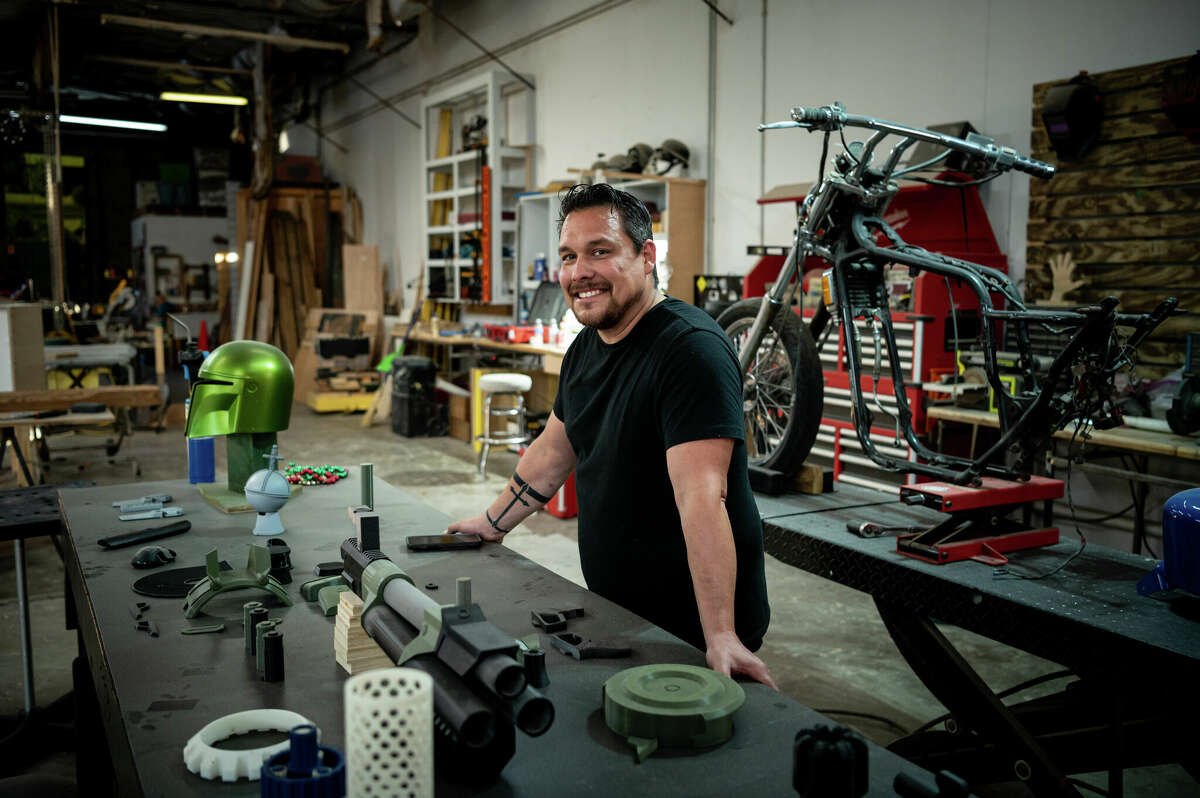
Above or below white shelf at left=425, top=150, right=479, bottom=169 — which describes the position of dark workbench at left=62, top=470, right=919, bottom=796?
below

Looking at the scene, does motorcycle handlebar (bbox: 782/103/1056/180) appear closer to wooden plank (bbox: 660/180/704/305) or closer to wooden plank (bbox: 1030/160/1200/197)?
wooden plank (bbox: 1030/160/1200/197)

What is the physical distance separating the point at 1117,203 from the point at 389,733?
3.87 m

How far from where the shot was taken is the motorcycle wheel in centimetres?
273

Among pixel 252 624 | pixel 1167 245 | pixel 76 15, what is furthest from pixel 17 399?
pixel 76 15

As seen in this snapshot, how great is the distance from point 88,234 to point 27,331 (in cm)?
1287

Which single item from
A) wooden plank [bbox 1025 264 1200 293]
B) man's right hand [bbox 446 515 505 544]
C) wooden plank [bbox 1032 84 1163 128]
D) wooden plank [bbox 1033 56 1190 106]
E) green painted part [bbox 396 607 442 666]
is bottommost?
man's right hand [bbox 446 515 505 544]

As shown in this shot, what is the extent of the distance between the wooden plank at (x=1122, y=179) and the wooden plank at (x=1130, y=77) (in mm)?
314

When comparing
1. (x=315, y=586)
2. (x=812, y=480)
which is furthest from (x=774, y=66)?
(x=315, y=586)

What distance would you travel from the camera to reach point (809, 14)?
5.01 m

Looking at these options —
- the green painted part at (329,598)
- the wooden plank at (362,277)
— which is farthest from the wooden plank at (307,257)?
the green painted part at (329,598)

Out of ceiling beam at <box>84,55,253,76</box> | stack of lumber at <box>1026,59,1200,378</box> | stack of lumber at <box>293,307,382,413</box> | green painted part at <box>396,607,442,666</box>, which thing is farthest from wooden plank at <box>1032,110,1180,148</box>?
ceiling beam at <box>84,55,253,76</box>

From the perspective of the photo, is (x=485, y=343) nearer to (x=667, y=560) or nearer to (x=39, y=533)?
(x=39, y=533)

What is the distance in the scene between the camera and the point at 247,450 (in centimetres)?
213

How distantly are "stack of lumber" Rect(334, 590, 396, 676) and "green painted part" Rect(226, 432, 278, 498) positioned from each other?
3.32ft
